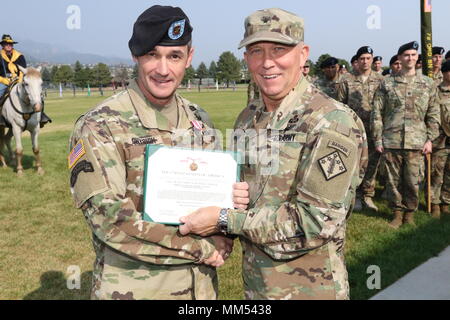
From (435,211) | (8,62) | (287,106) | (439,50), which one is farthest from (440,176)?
(8,62)

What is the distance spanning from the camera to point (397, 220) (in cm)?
623

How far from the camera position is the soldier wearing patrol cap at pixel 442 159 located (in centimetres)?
661

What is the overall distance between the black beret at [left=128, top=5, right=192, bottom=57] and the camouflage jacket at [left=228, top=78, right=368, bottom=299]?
0.63 m

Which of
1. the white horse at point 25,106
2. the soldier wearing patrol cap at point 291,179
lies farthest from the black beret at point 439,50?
the white horse at point 25,106

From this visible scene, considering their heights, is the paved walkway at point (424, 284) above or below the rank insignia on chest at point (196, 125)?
below

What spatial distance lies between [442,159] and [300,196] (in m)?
6.01

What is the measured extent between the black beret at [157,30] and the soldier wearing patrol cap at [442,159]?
5912 millimetres

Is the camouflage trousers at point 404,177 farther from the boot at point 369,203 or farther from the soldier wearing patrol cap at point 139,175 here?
the soldier wearing patrol cap at point 139,175

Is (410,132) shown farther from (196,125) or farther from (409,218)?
(196,125)

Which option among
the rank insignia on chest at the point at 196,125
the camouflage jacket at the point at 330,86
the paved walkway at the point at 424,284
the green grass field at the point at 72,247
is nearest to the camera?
the rank insignia on chest at the point at 196,125

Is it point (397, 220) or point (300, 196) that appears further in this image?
point (397, 220)

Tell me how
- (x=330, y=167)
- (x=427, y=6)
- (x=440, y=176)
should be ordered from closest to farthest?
(x=330, y=167)
(x=427, y=6)
(x=440, y=176)

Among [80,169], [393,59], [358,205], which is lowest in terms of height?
[358,205]
